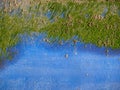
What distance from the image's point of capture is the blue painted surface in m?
7.74

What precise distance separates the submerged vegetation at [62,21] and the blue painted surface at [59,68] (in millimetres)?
298

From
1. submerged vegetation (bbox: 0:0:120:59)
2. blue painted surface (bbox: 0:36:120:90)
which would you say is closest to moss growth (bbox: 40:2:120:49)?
submerged vegetation (bbox: 0:0:120:59)

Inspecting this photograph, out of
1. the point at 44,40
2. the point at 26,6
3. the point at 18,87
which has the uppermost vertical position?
the point at 26,6

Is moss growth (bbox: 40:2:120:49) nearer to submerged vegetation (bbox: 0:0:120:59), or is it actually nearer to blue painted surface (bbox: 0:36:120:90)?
submerged vegetation (bbox: 0:0:120:59)

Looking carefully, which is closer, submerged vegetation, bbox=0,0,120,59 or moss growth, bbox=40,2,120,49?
submerged vegetation, bbox=0,0,120,59

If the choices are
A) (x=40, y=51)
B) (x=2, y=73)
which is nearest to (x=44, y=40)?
(x=40, y=51)

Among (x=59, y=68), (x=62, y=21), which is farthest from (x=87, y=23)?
(x=59, y=68)

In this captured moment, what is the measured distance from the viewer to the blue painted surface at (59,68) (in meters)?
7.74

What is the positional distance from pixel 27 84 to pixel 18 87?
0.24 metres

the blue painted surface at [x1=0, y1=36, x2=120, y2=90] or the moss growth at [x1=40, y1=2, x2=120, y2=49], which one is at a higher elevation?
the moss growth at [x1=40, y1=2, x2=120, y2=49]

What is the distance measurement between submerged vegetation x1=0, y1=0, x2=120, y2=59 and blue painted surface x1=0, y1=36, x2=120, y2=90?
0.98ft

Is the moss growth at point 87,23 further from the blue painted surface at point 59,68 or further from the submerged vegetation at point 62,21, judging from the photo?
the blue painted surface at point 59,68

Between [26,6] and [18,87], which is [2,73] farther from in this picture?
[26,6]

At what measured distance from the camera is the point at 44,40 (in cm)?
847
